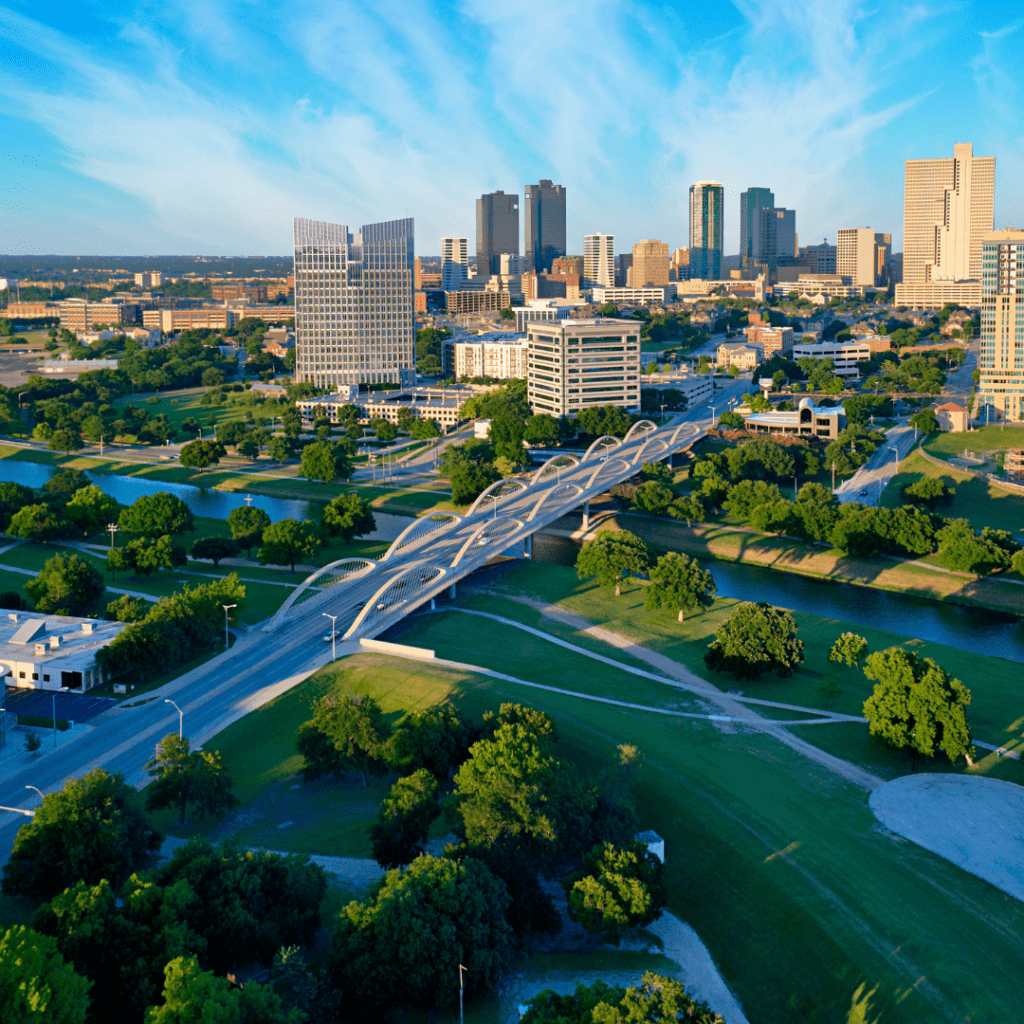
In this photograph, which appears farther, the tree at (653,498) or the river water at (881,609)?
the tree at (653,498)

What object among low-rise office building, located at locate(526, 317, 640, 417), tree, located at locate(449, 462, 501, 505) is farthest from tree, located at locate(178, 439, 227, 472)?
→ low-rise office building, located at locate(526, 317, 640, 417)

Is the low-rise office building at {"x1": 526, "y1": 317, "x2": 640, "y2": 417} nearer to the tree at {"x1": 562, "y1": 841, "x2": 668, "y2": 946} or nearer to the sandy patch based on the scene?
the sandy patch

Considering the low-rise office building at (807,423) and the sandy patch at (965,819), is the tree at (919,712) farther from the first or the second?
the low-rise office building at (807,423)

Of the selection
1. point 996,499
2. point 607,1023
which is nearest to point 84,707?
point 607,1023

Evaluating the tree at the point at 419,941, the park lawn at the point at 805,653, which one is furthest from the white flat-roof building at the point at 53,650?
the tree at the point at 419,941

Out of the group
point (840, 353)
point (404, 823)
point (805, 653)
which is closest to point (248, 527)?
point (805, 653)
